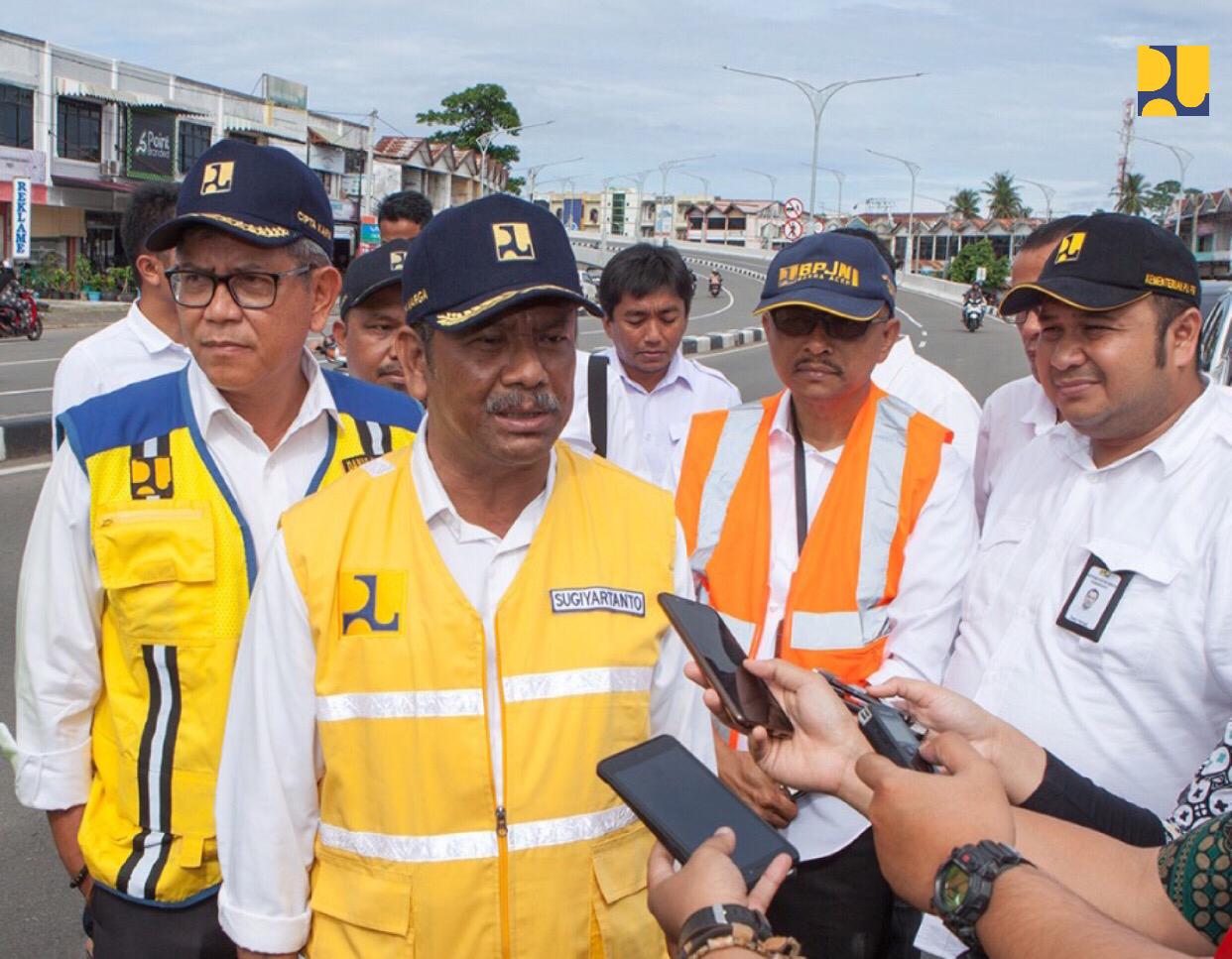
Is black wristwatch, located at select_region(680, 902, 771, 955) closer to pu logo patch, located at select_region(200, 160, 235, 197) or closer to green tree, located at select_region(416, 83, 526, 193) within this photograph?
pu logo patch, located at select_region(200, 160, 235, 197)

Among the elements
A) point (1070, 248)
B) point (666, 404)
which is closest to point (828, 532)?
point (1070, 248)

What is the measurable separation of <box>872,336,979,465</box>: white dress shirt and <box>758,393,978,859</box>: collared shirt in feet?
4.16

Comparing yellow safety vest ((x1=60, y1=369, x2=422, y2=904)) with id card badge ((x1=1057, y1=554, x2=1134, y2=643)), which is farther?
id card badge ((x1=1057, y1=554, x2=1134, y2=643))

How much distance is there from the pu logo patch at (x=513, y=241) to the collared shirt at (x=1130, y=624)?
4.48ft

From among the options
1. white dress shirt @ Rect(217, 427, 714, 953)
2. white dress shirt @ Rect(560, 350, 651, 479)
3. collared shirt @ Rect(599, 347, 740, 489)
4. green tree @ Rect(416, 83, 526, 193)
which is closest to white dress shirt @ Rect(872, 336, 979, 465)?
collared shirt @ Rect(599, 347, 740, 489)

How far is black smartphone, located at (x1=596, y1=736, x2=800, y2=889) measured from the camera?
5.63ft

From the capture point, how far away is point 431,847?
1.79m

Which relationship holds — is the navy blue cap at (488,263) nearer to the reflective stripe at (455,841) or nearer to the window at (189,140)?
the reflective stripe at (455,841)

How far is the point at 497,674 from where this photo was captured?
71.6 inches

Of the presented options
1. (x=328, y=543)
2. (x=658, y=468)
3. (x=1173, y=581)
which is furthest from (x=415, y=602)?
(x=658, y=468)

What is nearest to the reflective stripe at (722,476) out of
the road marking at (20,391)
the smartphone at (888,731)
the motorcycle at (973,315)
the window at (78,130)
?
the smartphone at (888,731)

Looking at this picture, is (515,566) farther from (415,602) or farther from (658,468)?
(658,468)

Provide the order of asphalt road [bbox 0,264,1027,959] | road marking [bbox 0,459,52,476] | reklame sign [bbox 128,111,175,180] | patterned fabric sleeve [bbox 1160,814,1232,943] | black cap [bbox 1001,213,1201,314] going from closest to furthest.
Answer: patterned fabric sleeve [bbox 1160,814,1232,943]
black cap [bbox 1001,213,1201,314]
asphalt road [bbox 0,264,1027,959]
road marking [bbox 0,459,52,476]
reklame sign [bbox 128,111,175,180]

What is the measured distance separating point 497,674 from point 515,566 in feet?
0.67
